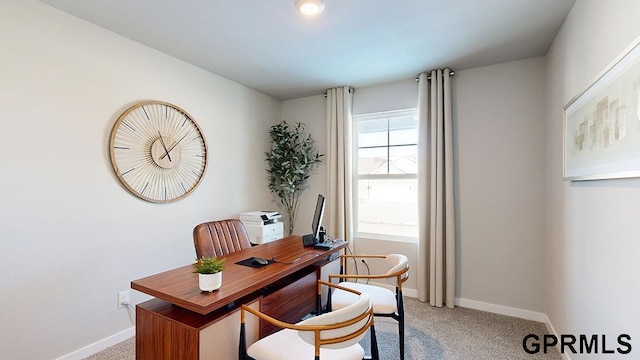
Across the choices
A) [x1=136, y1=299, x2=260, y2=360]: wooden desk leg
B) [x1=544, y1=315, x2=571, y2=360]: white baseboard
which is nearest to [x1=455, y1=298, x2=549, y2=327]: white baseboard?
[x1=544, y1=315, x2=571, y2=360]: white baseboard

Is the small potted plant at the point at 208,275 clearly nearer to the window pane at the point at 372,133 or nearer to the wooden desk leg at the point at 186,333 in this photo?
the wooden desk leg at the point at 186,333

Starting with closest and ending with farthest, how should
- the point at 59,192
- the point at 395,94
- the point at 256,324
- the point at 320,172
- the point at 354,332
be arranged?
the point at 354,332 < the point at 256,324 < the point at 59,192 < the point at 395,94 < the point at 320,172

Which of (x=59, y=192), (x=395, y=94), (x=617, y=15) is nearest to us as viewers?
(x=617, y=15)

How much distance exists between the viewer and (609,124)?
1430 millimetres

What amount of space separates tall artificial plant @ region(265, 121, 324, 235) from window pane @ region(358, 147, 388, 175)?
1.82ft

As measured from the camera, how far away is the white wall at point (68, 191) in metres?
1.85

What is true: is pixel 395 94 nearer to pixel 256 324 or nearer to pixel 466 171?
pixel 466 171

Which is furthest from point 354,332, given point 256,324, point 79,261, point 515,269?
point 515,269

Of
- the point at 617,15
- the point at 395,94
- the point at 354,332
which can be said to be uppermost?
the point at 395,94

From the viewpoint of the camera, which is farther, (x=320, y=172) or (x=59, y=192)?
(x=320, y=172)

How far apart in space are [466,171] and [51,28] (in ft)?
12.3

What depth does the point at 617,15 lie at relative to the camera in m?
1.39

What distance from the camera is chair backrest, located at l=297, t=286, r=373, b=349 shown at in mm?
1211

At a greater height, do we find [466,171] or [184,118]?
[184,118]
